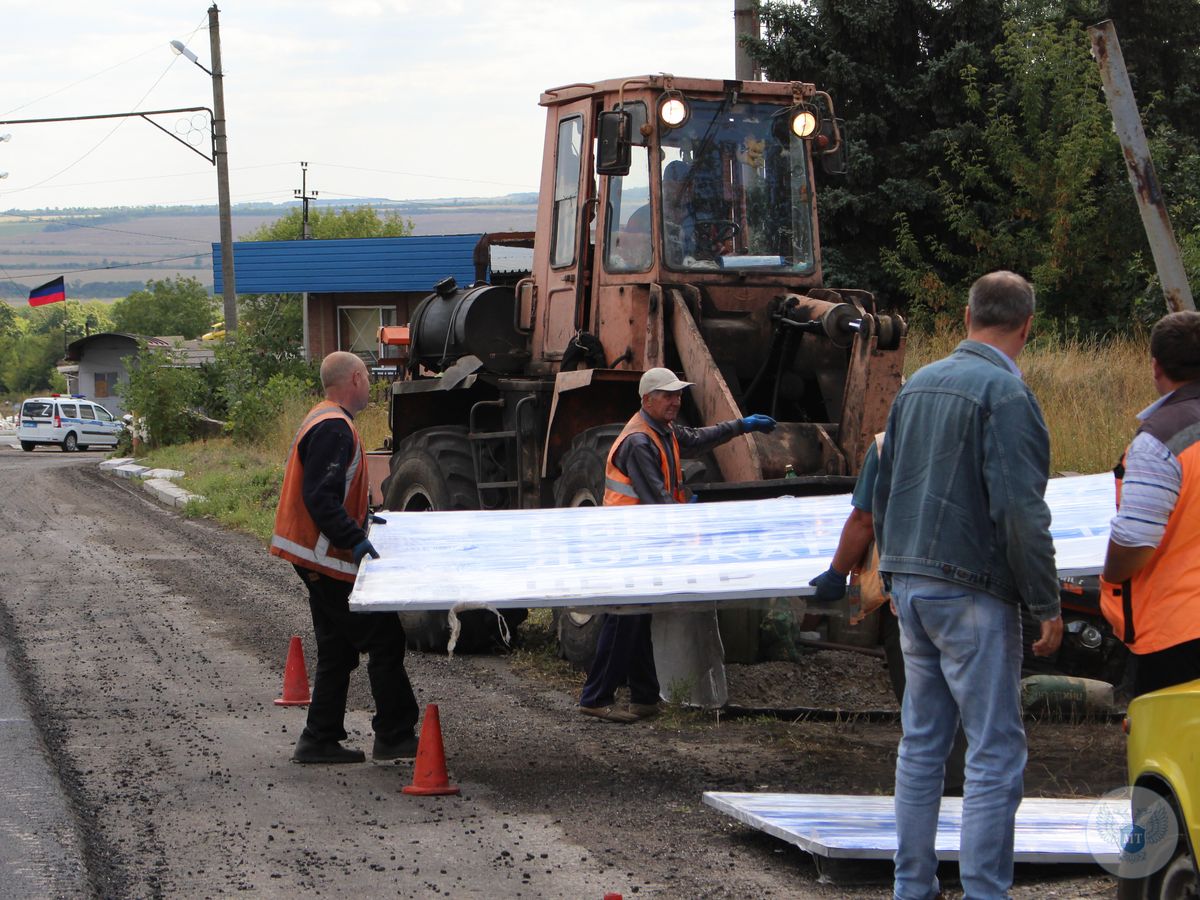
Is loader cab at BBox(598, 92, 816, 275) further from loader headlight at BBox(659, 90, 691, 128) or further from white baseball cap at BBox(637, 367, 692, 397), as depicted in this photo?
white baseball cap at BBox(637, 367, 692, 397)

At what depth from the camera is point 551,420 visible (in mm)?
9898

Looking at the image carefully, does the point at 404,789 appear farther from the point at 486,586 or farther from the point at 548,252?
the point at 548,252

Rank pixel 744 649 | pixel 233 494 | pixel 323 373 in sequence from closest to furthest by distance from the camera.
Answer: pixel 323 373 < pixel 744 649 < pixel 233 494

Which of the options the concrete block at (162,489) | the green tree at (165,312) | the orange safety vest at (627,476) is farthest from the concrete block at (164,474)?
the green tree at (165,312)

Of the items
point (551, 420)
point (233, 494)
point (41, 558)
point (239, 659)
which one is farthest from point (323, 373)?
point (233, 494)

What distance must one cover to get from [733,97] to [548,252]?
181 centimetres

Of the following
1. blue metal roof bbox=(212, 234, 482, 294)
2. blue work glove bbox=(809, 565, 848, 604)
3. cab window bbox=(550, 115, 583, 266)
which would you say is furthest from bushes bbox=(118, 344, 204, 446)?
blue work glove bbox=(809, 565, 848, 604)

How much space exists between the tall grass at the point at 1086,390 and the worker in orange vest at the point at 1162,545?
643cm

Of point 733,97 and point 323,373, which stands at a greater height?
point 733,97

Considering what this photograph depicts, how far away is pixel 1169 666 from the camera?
181 inches

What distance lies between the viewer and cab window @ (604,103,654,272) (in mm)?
9672

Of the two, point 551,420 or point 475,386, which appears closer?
point 551,420

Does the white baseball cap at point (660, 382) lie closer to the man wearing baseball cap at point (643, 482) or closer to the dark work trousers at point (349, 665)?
the man wearing baseball cap at point (643, 482)

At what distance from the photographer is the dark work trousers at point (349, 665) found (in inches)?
289
